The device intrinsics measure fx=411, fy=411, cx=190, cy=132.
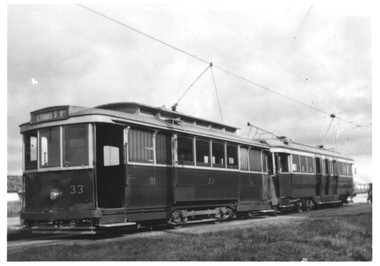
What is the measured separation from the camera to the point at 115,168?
11047 mm

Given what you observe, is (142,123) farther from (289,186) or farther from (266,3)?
(289,186)

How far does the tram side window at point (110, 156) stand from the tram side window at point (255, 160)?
6.80 m

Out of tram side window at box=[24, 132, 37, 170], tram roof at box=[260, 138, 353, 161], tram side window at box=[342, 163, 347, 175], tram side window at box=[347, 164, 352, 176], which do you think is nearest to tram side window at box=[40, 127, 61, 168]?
tram side window at box=[24, 132, 37, 170]

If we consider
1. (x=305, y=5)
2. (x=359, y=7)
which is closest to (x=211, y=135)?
(x=305, y=5)

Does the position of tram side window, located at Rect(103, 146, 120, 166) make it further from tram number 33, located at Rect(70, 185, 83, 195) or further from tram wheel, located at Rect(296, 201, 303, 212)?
tram wheel, located at Rect(296, 201, 303, 212)

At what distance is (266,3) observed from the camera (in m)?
11.0

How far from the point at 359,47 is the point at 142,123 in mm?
6913

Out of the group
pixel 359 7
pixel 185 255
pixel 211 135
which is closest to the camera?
pixel 185 255

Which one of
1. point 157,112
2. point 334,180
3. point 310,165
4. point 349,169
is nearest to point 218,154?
point 157,112

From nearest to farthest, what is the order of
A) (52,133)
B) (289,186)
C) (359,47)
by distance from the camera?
1. (52,133)
2. (359,47)
3. (289,186)

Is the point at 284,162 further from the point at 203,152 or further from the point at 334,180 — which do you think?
the point at 203,152

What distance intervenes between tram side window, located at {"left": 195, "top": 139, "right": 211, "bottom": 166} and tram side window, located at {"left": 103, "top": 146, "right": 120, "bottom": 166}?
9.59 ft

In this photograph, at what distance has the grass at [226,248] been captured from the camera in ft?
26.8

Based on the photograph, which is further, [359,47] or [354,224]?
[359,47]
